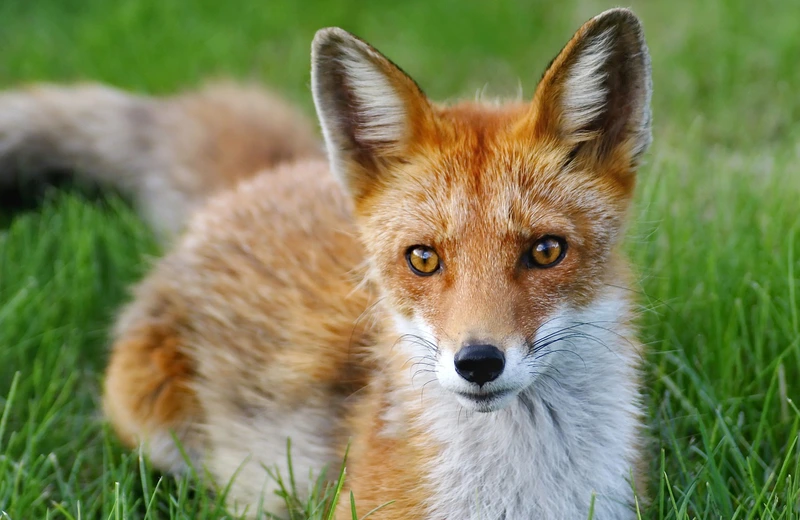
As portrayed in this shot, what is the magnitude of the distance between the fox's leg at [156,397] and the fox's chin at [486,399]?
1725 millimetres

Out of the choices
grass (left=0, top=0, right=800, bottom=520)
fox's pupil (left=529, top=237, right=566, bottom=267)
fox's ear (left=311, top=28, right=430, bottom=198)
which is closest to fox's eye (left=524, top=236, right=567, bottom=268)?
fox's pupil (left=529, top=237, right=566, bottom=267)

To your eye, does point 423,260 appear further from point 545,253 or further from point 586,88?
point 586,88

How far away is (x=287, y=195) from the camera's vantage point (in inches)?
177

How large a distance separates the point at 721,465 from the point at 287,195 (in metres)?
2.37

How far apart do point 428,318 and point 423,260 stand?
0.68 feet

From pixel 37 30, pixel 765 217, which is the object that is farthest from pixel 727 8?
pixel 37 30

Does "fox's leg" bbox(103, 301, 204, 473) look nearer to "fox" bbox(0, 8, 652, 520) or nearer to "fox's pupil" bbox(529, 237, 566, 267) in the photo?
"fox" bbox(0, 8, 652, 520)

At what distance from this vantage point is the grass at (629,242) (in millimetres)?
3576

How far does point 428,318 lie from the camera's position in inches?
115

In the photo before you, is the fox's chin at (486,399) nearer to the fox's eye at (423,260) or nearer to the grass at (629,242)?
the fox's eye at (423,260)

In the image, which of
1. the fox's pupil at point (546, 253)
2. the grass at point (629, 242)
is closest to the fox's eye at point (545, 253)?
the fox's pupil at point (546, 253)

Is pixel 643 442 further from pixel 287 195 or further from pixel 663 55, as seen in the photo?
pixel 663 55

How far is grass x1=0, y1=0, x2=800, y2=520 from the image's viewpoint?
3576 millimetres

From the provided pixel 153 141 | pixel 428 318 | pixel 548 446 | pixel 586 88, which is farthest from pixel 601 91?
pixel 153 141
